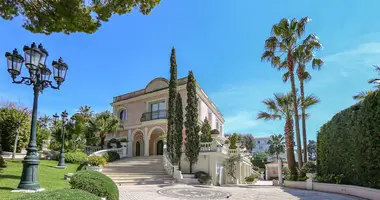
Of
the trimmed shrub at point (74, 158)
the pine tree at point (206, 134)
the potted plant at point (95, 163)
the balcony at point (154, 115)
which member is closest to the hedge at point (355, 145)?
the pine tree at point (206, 134)

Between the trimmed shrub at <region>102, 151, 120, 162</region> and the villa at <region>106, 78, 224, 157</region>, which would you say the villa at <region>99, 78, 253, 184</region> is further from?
the trimmed shrub at <region>102, 151, 120, 162</region>

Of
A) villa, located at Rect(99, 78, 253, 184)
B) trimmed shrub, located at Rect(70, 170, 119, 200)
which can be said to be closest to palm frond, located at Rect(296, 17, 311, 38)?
villa, located at Rect(99, 78, 253, 184)

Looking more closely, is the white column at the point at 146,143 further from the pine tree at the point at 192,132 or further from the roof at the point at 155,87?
the pine tree at the point at 192,132

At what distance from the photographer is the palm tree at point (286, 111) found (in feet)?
60.0

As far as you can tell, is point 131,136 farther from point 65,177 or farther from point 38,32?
point 38,32

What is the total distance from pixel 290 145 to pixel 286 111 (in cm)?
257

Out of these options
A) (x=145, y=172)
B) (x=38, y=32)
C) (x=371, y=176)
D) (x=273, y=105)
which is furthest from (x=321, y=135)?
(x=38, y=32)

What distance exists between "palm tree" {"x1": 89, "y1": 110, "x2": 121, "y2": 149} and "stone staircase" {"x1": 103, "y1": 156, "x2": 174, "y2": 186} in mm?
5460

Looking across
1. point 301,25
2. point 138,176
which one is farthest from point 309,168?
point 138,176

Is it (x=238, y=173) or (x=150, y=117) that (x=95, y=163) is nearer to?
(x=150, y=117)

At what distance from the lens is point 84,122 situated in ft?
83.8

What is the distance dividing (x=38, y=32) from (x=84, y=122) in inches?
752

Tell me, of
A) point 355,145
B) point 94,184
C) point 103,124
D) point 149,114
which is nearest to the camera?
point 94,184

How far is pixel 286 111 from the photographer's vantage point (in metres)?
19.2
